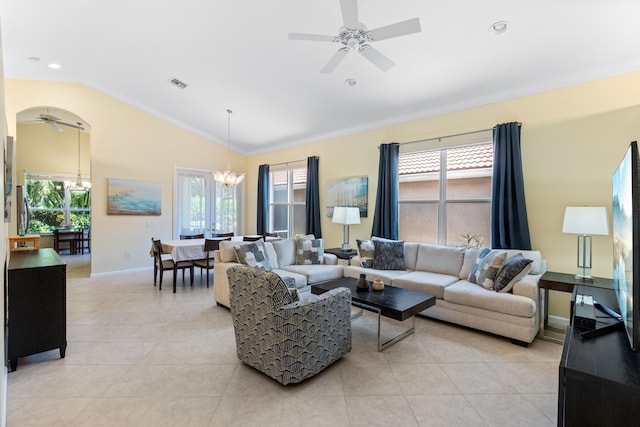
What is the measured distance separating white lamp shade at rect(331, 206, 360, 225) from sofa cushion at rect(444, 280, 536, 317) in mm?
1969

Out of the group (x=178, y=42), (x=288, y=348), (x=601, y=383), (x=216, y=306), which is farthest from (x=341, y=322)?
(x=178, y=42)

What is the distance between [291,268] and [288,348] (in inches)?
87.7

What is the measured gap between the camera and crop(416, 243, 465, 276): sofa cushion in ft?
13.4

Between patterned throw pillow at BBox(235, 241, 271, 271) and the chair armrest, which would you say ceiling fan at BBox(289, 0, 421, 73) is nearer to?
the chair armrest

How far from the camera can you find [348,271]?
4.54 m

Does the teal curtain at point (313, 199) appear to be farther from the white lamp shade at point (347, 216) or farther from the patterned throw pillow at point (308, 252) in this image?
the patterned throw pillow at point (308, 252)

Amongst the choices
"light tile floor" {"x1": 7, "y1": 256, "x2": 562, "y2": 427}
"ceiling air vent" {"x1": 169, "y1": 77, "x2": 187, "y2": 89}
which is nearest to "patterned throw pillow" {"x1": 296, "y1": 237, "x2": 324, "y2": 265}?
"light tile floor" {"x1": 7, "y1": 256, "x2": 562, "y2": 427}

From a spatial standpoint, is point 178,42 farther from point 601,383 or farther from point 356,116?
point 601,383

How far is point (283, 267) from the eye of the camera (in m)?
4.57

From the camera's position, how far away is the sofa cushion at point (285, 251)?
4652 millimetres

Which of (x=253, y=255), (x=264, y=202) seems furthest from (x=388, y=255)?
(x=264, y=202)

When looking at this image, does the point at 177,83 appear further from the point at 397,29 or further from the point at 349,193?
the point at 397,29

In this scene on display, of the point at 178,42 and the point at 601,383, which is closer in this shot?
the point at 601,383

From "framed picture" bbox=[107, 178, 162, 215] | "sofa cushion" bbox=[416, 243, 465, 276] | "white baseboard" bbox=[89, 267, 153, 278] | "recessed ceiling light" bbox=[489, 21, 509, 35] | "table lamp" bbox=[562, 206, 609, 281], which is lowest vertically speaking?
"white baseboard" bbox=[89, 267, 153, 278]
